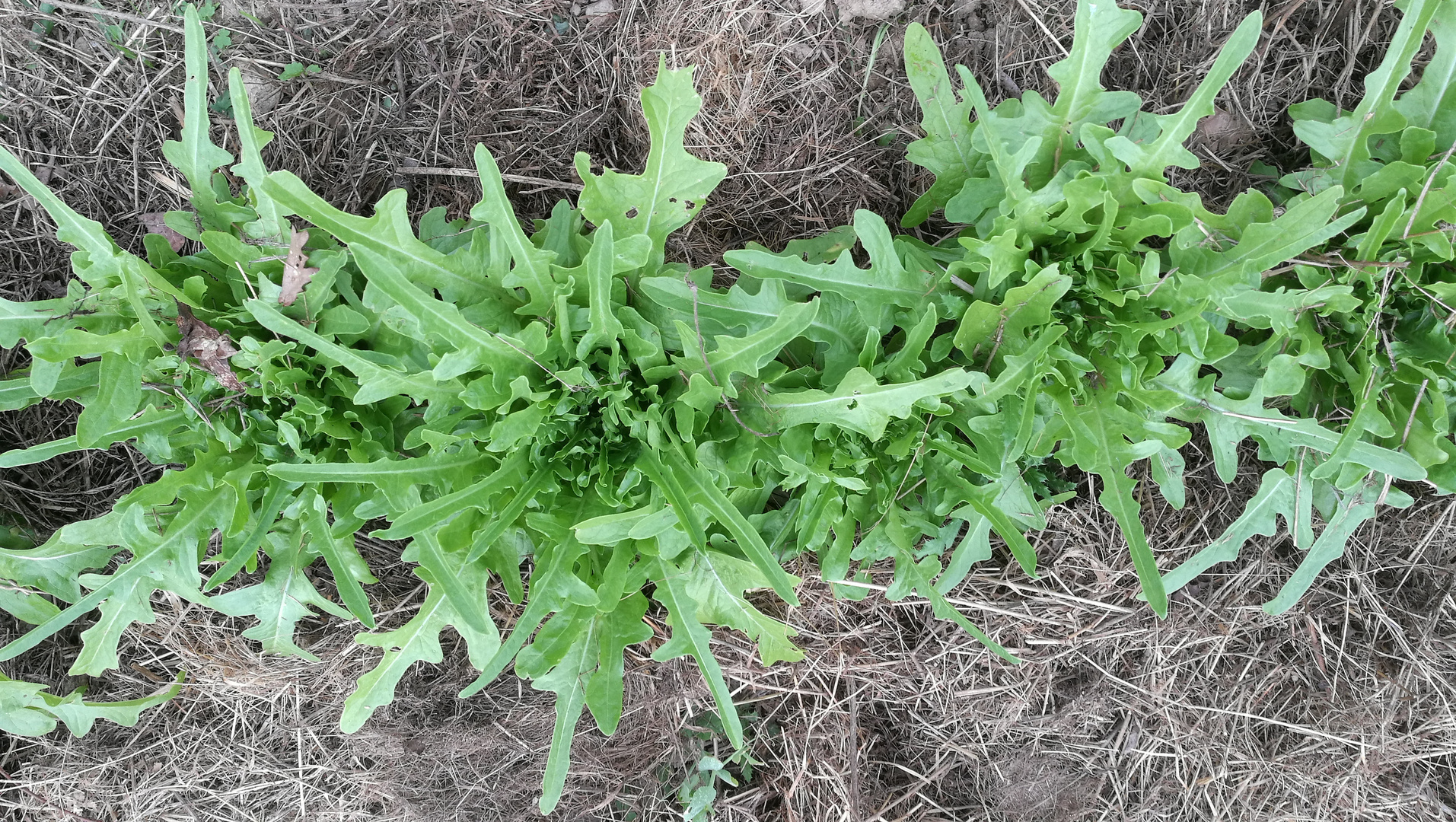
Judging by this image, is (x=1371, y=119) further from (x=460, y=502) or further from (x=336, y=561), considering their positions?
(x=336, y=561)

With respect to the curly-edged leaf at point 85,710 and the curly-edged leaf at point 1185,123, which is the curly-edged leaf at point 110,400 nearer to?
the curly-edged leaf at point 85,710

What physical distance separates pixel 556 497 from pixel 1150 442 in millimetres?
1232

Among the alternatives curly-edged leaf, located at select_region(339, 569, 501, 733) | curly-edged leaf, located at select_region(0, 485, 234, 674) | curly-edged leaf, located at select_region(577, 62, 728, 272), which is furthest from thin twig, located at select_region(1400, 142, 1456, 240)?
curly-edged leaf, located at select_region(0, 485, 234, 674)

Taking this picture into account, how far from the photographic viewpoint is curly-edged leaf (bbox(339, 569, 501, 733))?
1.70 m

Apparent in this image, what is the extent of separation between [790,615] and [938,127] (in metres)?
1.31

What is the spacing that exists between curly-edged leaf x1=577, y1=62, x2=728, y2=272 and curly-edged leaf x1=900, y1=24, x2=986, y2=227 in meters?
0.50

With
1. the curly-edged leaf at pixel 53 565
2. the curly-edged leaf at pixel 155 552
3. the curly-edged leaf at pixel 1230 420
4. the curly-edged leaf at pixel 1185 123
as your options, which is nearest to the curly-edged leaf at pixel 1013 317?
the curly-edged leaf at pixel 1185 123

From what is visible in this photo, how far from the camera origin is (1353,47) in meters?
1.90

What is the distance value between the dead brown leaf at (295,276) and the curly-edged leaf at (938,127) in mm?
1342

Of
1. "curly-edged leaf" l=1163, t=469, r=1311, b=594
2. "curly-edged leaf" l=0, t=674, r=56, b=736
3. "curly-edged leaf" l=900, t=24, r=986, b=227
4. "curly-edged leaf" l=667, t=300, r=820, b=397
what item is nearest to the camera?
"curly-edged leaf" l=667, t=300, r=820, b=397

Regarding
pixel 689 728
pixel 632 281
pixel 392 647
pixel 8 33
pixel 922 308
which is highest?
pixel 8 33

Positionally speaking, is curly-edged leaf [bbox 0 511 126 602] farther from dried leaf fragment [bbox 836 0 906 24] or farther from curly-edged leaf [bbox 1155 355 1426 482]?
curly-edged leaf [bbox 1155 355 1426 482]

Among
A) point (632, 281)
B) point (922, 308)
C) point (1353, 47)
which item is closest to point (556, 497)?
point (632, 281)

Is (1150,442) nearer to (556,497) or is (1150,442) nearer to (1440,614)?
(556,497)
